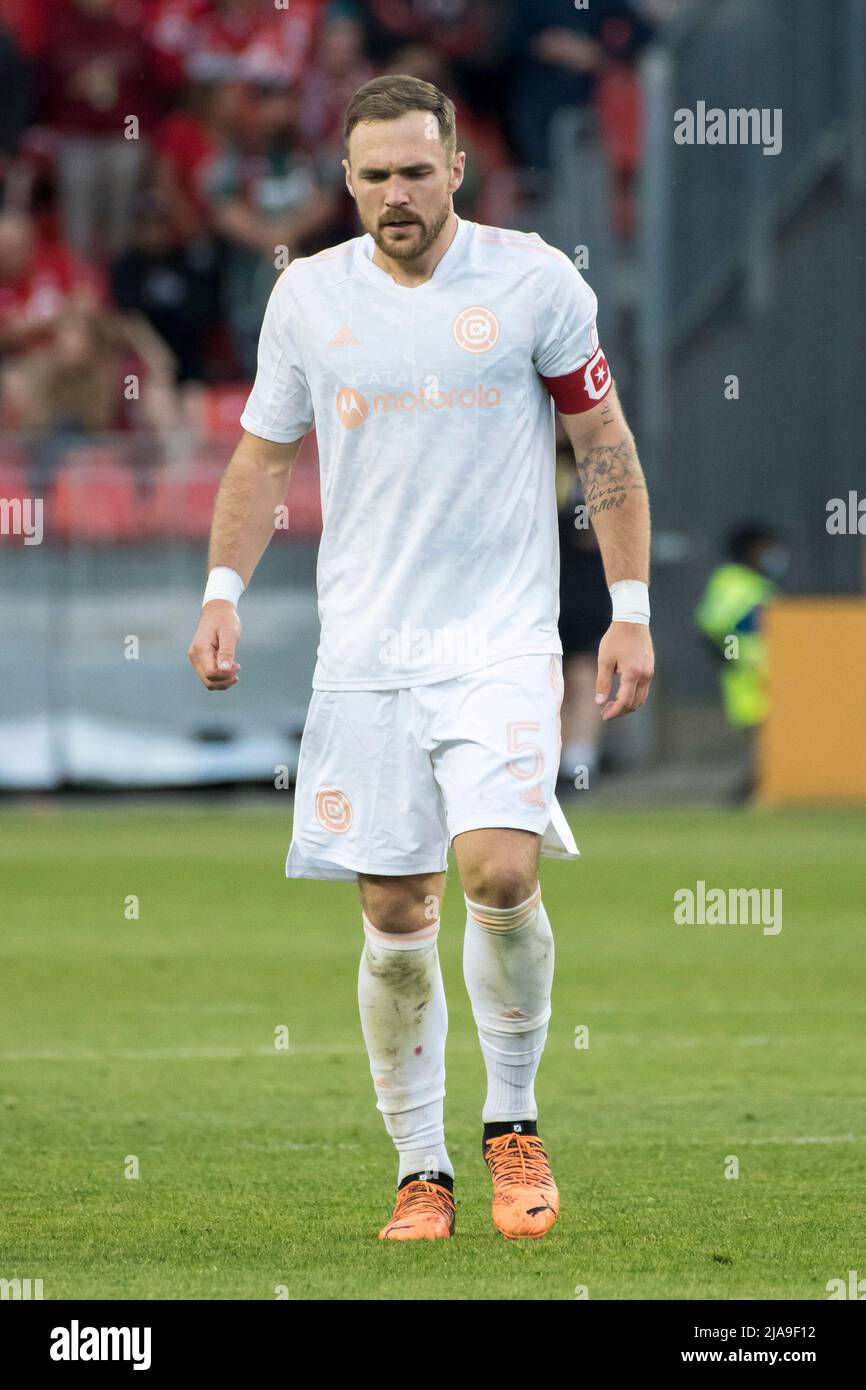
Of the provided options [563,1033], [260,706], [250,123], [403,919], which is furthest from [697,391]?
[403,919]

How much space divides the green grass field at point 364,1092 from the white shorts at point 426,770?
79cm

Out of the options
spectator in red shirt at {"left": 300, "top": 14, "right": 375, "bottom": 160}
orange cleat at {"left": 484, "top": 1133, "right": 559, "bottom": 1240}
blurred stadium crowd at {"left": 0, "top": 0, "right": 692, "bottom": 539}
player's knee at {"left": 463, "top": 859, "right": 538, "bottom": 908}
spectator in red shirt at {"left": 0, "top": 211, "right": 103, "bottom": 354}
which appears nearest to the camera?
player's knee at {"left": 463, "top": 859, "right": 538, "bottom": 908}

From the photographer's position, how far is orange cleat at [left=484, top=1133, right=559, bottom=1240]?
17.3ft

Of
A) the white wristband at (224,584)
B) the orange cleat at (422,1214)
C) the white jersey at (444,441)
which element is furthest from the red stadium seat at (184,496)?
the orange cleat at (422,1214)

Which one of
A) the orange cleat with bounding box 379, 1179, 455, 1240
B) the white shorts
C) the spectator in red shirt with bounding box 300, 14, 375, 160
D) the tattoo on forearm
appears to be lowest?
the orange cleat with bounding box 379, 1179, 455, 1240

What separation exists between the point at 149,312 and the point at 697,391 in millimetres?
5273

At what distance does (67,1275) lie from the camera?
4887 mm

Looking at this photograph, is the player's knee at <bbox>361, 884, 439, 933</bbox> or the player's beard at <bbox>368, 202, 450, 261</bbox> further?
the player's knee at <bbox>361, 884, 439, 933</bbox>

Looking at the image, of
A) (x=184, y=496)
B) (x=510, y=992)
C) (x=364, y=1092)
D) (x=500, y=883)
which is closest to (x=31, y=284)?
(x=184, y=496)

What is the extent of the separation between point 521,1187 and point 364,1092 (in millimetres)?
1991

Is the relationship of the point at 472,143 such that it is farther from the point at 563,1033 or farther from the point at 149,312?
the point at 563,1033

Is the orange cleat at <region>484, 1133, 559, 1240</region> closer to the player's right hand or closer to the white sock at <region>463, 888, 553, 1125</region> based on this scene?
the white sock at <region>463, 888, 553, 1125</region>

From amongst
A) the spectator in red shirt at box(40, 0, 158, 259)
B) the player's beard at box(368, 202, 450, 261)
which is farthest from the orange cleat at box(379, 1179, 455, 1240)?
the spectator in red shirt at box(40, 0, 158, 259)

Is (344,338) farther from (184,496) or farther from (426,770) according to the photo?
(184,496)
